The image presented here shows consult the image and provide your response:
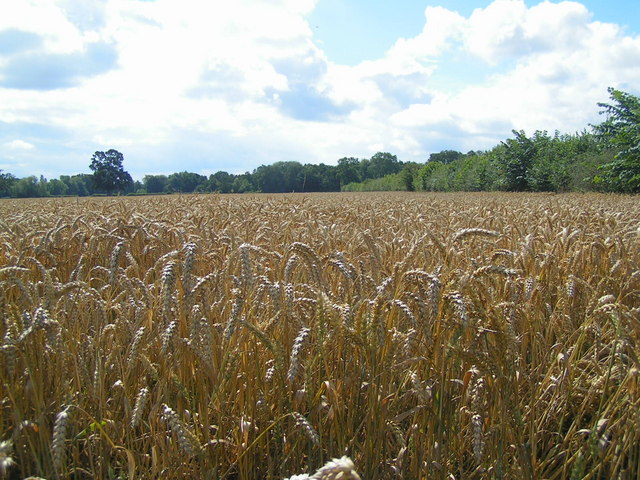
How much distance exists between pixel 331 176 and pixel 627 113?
285 ft

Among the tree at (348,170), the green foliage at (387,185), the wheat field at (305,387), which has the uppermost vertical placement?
the tree at (348,170)

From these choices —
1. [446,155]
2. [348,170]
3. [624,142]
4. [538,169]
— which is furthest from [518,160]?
[446,155]

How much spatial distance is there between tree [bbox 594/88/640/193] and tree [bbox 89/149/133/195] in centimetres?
8695

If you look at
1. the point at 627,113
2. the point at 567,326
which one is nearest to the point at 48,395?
the point at 567,326

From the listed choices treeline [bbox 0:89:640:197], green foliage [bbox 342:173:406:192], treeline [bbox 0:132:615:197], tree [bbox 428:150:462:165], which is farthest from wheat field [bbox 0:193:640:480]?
tree [bbox 428:150:462:165]

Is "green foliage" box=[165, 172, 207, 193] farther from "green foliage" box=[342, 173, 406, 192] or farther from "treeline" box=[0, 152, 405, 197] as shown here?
"green foliage" box=[342, 173, 406, 192]

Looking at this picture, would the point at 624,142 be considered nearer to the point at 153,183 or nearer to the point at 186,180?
the point at 186,180

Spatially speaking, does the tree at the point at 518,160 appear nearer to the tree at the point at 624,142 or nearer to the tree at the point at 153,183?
the tree at the point at 624,142

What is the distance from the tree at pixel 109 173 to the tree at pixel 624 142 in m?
87.0

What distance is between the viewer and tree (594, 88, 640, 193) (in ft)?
85.1

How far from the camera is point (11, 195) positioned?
279 feet

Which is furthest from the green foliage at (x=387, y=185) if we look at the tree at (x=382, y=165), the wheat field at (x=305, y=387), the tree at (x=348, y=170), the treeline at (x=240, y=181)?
the wheat field at (x=305, y=387)

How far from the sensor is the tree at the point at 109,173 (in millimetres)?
92875

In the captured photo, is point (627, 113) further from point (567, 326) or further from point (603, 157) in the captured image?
point (567, 326)
